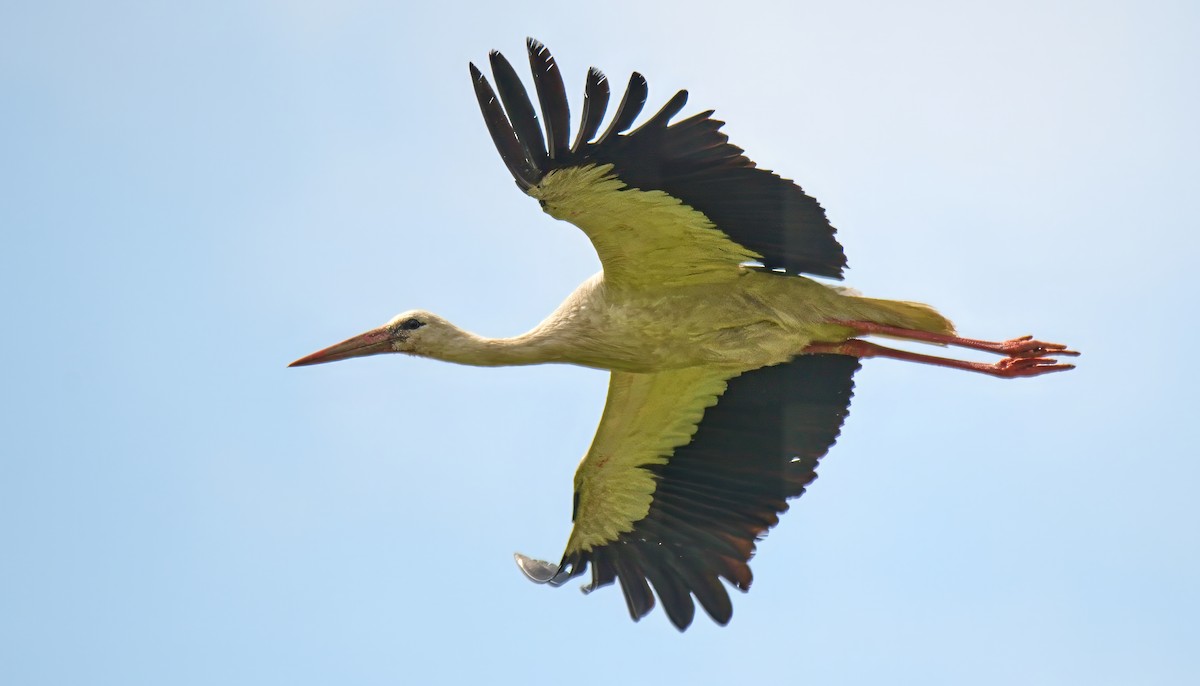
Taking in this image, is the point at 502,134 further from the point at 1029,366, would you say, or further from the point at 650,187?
the point at 1029,366

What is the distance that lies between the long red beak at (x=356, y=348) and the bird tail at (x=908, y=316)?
9.39 ft

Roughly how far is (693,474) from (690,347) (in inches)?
34.8

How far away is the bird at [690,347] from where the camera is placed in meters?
8.37

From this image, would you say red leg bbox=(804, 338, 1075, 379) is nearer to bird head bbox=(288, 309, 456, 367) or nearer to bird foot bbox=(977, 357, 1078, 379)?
bird foot bbox=(977, 357, 1078, 379)

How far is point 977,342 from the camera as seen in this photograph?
9344 mm

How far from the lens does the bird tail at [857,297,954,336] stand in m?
9.10

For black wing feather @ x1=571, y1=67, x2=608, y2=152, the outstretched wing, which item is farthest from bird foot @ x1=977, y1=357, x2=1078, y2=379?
black wing feather @ x1=571, y1=67, x2=608, y2=152

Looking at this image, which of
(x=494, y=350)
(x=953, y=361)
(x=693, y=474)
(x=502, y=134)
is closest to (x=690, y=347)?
(x=693, y=474)

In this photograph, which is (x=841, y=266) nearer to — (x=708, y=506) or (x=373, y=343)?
(x=708, y=506)

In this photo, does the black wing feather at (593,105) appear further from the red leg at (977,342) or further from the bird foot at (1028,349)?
the bird foot at (1028,349)

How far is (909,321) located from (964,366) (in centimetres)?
63

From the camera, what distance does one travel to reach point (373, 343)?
9695mm

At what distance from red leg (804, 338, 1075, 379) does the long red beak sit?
2.54 metres

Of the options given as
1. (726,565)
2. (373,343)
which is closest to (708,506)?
(726,565)
